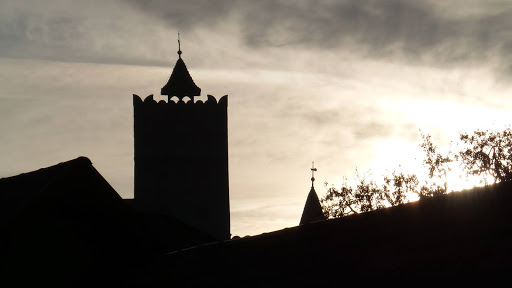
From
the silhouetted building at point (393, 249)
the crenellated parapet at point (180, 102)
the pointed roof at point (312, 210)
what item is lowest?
the silhouetted building at point (393, 249)

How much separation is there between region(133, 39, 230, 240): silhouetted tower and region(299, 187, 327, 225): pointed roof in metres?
5.90

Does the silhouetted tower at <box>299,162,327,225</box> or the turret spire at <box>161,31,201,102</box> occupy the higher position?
the turret spire at <box>161,31,201,102</box>

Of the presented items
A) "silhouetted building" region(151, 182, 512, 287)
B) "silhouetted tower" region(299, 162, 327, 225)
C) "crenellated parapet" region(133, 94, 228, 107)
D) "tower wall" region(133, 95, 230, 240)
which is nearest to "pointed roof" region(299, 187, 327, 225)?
"silhouetted tower" region(299, 162, 327, 225)

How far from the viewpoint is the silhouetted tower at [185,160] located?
36.8 m

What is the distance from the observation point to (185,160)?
124 feet

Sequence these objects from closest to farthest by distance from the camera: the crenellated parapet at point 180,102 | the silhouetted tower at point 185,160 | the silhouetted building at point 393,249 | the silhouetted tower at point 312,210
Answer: the silhouetted building at point 393,249
the silhouetted tower at point 185,160
the crenellated parapet at point 180,102
the silhouetted tower at point 312,210

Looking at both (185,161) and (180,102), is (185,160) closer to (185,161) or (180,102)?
(185,161)

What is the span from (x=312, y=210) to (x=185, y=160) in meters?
8.07

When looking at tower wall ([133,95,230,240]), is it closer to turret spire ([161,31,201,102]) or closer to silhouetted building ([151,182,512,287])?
turret spire ([161,31,201,102])

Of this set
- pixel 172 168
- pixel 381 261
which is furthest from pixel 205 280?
pixel 172 168

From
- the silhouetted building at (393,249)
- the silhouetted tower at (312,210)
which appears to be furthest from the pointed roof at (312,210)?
the silhouetted building at (393,249)

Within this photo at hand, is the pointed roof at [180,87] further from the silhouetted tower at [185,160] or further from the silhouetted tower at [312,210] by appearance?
the silhouetted tower at [312,210]

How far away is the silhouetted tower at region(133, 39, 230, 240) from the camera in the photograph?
121ft

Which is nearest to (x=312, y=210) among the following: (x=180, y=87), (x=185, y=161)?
(x=185, y=161)
